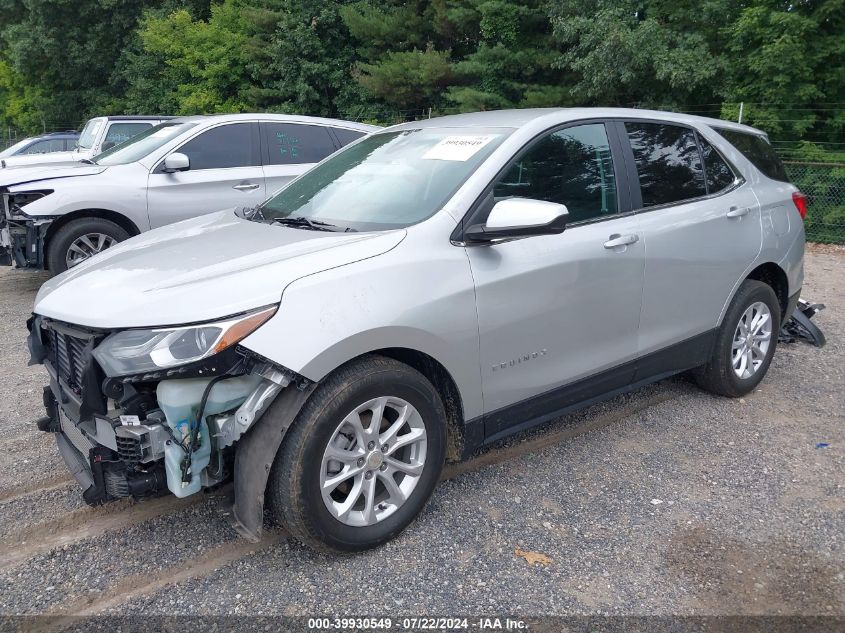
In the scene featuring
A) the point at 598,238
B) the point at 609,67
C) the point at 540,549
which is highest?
the point at 609,67

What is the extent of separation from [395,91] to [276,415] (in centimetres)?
2054

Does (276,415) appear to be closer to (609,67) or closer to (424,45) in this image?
(609,67)

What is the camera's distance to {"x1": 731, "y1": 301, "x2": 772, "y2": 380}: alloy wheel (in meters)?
4.70

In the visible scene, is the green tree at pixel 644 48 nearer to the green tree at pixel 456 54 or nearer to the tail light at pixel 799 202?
the green tree at pixel 456 54

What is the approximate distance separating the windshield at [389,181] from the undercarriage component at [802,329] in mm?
3910

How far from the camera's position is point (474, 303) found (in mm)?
3109

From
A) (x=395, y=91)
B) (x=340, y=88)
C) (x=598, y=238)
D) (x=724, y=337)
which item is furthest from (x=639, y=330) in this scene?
(x=340, y=88)

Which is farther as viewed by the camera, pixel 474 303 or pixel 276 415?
pixel 474 303

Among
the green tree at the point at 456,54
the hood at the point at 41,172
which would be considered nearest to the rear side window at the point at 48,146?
the green tree at the point at 456,54

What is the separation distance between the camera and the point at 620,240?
3.72 meters

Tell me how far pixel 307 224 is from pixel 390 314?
2.93ft

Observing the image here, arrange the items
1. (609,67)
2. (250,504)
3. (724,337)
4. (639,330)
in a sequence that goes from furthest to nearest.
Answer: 1. (609,67)
2. (724,337)
3. (639,330)
4. (250,504)

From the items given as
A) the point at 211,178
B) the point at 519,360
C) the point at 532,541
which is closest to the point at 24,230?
the point at 211,178

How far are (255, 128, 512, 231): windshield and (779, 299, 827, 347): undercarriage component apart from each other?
3.91 metres
